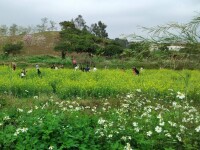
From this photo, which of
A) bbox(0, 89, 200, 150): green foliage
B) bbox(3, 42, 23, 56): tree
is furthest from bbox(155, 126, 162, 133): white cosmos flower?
bbox(3, 42, 23, 56): tree

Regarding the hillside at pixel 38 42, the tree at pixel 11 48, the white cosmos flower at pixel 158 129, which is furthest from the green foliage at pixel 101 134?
the hillside at pixel 38 42

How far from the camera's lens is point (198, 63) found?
14.3 ft

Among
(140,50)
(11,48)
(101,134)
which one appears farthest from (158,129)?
(11,48)

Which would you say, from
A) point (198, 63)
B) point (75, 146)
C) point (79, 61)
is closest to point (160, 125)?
point (75, 146)

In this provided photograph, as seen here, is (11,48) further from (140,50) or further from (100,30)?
(140,50)

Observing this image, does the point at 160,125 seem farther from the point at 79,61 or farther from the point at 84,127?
the point at 79,61

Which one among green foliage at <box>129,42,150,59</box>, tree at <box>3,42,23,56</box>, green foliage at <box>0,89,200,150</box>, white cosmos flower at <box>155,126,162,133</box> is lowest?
tree at <box>3,42,23,56</box>

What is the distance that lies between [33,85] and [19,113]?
1096cm

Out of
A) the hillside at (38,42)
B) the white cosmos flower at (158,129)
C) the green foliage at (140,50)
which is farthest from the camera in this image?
the hillside at (38,42)

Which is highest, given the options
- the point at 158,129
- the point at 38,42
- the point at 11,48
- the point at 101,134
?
the point at 158,129

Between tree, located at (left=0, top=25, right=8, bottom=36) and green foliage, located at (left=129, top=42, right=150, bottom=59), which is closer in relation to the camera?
green foliage, located at (left=129, top=42, right=150, bottom=59)

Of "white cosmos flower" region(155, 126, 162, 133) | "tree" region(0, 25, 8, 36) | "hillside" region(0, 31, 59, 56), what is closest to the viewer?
"white cosmos flower" region(155, 126, 162, 133)

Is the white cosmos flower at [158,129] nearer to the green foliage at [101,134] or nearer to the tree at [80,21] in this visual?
the green foliage at [101,134]

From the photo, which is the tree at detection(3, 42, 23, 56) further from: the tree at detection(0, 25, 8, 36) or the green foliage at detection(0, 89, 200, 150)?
the green foliage at detection(0, 89, 200, 150)
